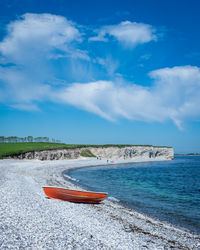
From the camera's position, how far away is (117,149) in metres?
94.8

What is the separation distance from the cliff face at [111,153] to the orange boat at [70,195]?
44263mm

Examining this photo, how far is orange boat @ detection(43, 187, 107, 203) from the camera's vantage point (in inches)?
569

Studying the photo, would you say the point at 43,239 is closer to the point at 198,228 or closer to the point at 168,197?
the point at 198,228

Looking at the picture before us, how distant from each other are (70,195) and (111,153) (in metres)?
79.2

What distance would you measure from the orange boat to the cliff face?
1743 inches

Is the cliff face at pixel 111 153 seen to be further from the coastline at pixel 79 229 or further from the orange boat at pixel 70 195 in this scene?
the coastline at pixel 79 229

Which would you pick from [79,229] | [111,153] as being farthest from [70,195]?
[111,153]

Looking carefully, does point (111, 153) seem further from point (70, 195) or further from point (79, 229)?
point (79, 229)

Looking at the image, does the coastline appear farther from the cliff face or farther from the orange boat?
the cliff face

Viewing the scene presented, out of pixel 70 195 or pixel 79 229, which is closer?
pixel 79 229

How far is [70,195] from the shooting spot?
14.5 meters

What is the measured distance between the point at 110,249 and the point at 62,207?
622cm

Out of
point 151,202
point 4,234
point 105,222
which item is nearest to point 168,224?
point 105,222

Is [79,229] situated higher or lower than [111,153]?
higher
